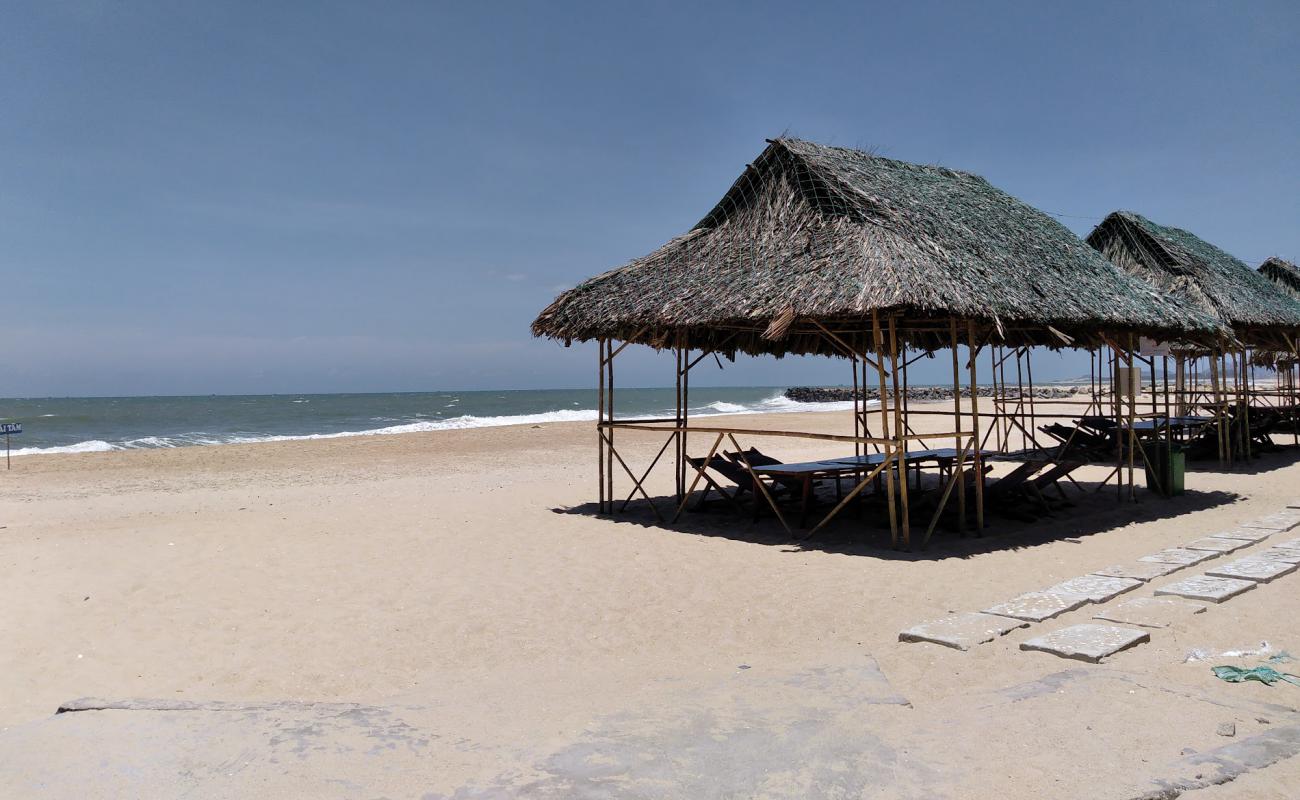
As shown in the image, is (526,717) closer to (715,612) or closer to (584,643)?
(584,643)

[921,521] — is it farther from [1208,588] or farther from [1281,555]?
[1208,588]

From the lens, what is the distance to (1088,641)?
180 inches

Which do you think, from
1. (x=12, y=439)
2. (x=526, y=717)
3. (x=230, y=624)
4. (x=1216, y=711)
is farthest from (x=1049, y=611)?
(x=12, y=439)

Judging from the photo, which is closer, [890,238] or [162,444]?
[890,238]

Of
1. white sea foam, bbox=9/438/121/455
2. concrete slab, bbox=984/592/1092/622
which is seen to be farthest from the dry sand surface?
white sea foam, bbox=9/438/121/455

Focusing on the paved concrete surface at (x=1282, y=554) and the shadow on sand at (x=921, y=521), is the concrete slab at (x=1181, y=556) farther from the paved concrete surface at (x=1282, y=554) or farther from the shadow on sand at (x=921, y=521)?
the shadow on sand at (x=921, y=521)

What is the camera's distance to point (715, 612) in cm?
606

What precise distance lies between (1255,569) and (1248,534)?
6.62 ft

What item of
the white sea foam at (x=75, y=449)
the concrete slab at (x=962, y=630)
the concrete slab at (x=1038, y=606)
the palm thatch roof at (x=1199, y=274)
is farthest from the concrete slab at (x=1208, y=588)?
the white sea foam at (x=75, y=449)

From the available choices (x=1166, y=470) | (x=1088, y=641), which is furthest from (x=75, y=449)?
(x=1088, y=641)

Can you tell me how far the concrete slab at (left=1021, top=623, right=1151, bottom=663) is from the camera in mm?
4391

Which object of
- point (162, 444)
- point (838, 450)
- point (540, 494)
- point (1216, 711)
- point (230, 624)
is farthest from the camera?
point (162, 444)

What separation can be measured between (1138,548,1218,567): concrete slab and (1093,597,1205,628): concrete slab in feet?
4.68

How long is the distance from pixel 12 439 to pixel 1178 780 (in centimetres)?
3568
